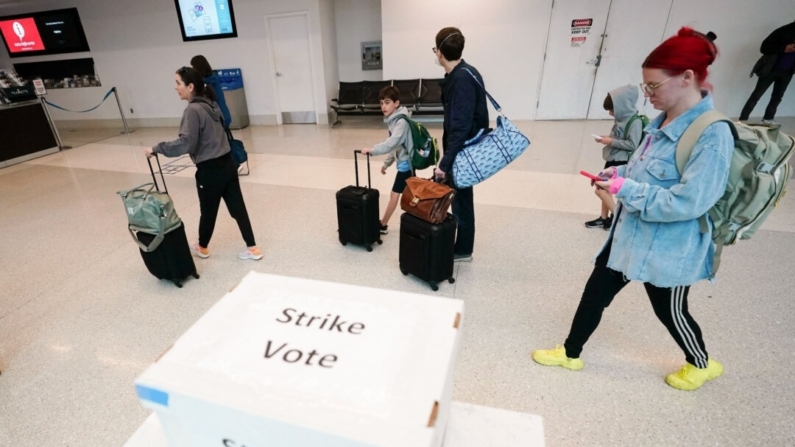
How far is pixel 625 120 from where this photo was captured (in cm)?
260

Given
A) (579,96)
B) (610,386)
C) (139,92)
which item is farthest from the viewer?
(139,92)

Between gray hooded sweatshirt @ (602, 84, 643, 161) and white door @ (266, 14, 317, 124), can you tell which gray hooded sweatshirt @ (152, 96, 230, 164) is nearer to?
gray hooded sweatshirt @ (602, 84, 643, 161)

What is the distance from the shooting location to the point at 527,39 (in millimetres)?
6941

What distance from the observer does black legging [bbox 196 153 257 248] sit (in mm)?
2414

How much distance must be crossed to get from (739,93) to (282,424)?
9202 millimetres

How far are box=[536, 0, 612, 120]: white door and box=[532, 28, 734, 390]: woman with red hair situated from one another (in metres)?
6.65

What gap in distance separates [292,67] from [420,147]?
20.6 ft

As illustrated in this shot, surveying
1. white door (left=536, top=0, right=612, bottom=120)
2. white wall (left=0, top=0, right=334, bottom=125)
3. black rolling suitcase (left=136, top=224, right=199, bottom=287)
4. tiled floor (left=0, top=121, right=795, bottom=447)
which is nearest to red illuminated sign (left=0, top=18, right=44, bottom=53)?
white wall (left=0, top=0, right=334, bottom=125)

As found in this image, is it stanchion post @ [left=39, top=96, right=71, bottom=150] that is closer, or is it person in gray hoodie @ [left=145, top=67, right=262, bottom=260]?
person in gray hoodie @ [left=145, top=67, right=262, bottom=260]

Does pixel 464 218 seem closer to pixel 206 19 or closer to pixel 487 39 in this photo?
pixel 487 39

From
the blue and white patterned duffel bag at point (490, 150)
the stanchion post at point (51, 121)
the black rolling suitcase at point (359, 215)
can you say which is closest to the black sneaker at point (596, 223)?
the blue and white patterned duffel bag at point (490, 150)

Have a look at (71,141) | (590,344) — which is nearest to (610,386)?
(590,344)

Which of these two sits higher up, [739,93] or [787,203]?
[739,93]

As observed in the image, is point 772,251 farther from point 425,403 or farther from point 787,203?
point 425,403
